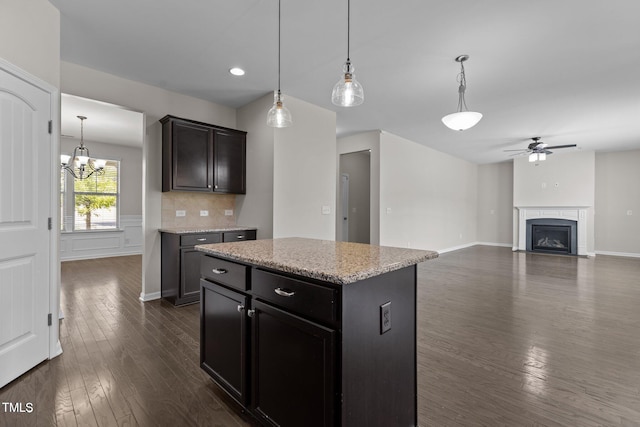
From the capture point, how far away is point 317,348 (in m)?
1.20

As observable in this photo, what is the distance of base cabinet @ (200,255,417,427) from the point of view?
Answer: 116 cm

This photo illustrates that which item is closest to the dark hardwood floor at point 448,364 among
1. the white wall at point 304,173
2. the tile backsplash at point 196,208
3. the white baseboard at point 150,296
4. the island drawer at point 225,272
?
the white baseboard at point 150,296

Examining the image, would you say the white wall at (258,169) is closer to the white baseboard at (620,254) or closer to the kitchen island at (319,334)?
the kitchen island at (319,334)

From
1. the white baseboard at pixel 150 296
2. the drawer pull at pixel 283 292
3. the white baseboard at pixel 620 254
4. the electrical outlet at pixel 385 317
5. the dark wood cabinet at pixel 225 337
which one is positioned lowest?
the white baseboard at pixel 150 296

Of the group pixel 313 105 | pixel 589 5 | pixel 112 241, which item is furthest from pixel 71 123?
pixel 589 5

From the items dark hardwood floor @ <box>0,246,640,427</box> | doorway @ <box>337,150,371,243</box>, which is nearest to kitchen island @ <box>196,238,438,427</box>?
dark hardwood floor @ <box>0,246,640,427</box>

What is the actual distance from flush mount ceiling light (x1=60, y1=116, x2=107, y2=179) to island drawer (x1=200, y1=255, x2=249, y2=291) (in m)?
5.03

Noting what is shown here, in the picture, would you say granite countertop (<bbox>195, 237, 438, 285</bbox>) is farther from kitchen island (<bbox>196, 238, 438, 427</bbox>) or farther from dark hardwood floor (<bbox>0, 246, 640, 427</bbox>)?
dark hardwood floor (<bbox>0, 246, 640, 427</bbox>)

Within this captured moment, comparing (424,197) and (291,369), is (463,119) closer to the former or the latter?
(291,369)

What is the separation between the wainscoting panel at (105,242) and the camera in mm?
6426

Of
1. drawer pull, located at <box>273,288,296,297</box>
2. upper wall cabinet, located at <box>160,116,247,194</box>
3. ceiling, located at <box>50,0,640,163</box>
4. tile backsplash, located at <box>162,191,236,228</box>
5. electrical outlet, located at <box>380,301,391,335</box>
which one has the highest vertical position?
ceiling, located at <box>50,0,640,163</box>

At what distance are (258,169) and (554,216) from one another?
8.43 meters

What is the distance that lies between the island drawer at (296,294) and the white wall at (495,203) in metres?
10.0

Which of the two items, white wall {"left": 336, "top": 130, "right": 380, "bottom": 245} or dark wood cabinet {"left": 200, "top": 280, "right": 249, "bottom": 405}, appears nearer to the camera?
dark wood cabinet {"left": 200, "top": 280, "right": 249, "bottom": 405}
